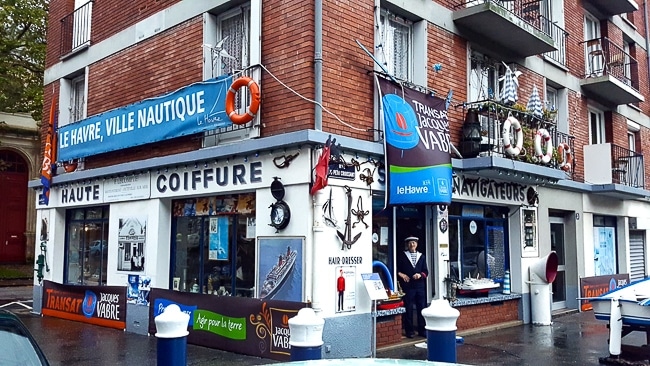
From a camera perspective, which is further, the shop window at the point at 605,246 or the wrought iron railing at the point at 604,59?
the wrought iron railing at the point at 604,59

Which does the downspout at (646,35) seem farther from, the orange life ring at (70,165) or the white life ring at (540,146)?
the orange life ring at (70,165)

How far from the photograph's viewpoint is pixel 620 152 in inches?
711

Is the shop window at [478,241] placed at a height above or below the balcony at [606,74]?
below

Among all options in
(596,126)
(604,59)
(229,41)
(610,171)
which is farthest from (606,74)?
(229,41)

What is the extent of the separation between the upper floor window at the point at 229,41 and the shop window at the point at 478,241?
4871mm

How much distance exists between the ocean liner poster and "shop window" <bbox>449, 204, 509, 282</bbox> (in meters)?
4.06

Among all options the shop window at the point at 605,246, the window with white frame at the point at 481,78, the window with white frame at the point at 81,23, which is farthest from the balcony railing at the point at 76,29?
the shop window at the point at 605,246

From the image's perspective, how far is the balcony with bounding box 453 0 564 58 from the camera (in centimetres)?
1155

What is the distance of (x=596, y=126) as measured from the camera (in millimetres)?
18047

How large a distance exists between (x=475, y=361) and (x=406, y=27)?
590 centimetres

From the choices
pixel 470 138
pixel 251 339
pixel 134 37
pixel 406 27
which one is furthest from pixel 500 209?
pixel 134 37

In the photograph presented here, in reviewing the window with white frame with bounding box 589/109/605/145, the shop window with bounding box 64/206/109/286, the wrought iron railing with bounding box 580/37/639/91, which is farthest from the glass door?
the shop window with bounding box 64/206/109/286

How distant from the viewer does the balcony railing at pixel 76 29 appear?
569 inches

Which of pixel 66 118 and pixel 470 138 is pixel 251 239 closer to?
pixel 470 138
